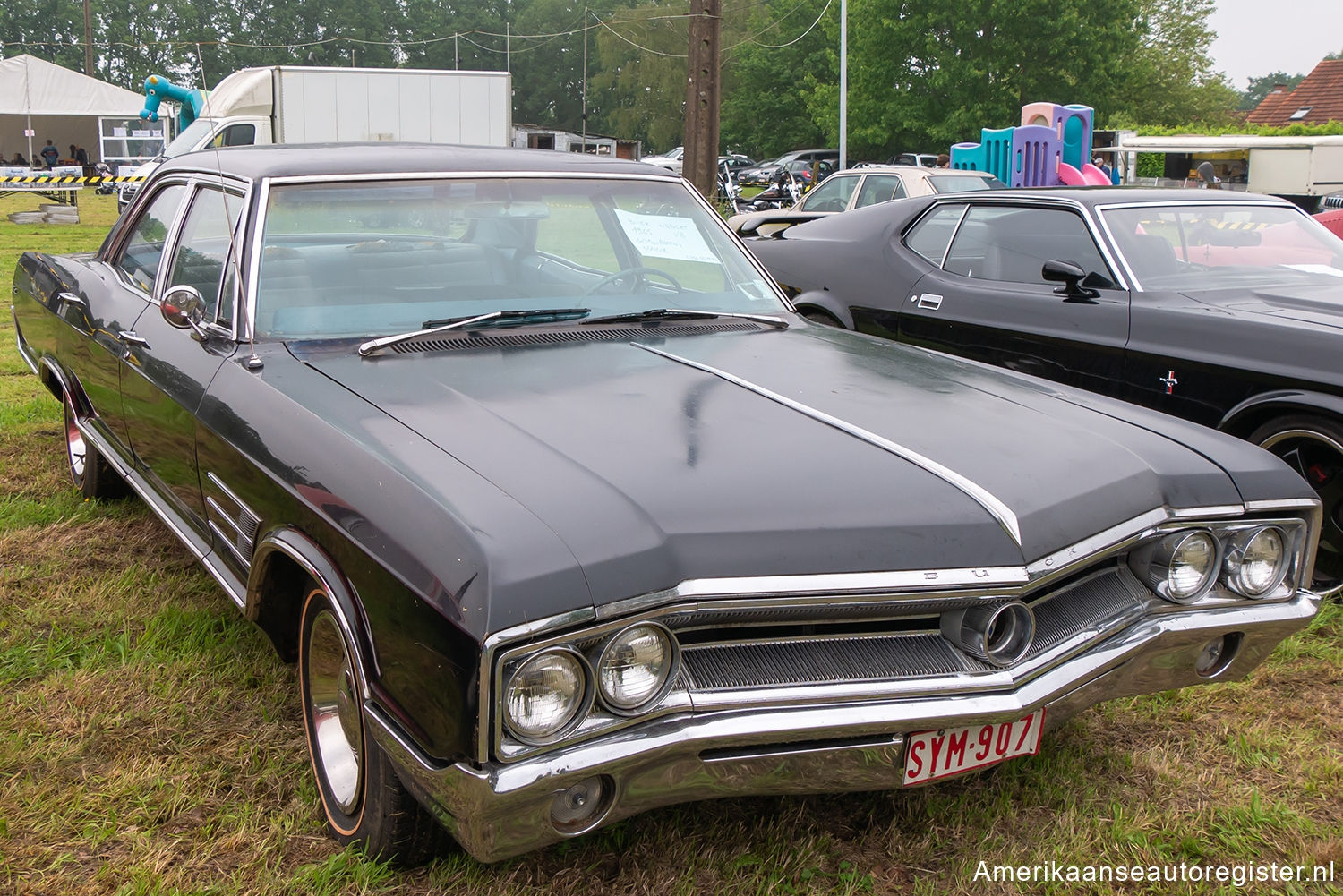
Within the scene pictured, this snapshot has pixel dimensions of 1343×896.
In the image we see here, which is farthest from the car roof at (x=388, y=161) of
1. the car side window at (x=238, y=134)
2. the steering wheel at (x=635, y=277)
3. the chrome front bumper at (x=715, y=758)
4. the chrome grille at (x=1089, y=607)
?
the car side window at (x=238, y=134)

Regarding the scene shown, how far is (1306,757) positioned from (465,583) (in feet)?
7.66

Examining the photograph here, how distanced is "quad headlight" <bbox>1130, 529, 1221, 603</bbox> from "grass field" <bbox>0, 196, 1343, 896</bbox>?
0.57 meters

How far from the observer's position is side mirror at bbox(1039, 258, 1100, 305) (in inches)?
187

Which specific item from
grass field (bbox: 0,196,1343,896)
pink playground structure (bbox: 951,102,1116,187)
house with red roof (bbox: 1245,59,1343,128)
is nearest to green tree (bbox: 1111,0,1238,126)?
house with red roof (bbox: 1245,59,1343,128)

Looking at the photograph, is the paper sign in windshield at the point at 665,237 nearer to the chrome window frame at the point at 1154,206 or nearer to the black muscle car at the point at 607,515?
the black muscle car at the point at 607,515

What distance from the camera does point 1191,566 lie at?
2457 mm

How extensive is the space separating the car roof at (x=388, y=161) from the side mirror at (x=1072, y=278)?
190 centimetres

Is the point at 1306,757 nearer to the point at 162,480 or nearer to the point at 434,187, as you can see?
the point at 434,187

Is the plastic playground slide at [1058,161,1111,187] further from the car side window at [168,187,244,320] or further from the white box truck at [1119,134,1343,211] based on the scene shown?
the car side window at [168,187,244,320]

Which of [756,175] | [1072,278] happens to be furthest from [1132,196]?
[756,175]

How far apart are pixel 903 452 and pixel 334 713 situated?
136 cm

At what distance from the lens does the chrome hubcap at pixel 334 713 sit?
226cm

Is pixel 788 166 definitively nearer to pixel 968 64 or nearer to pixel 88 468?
pixel 968 64

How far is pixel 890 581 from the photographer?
2010 millimetres
